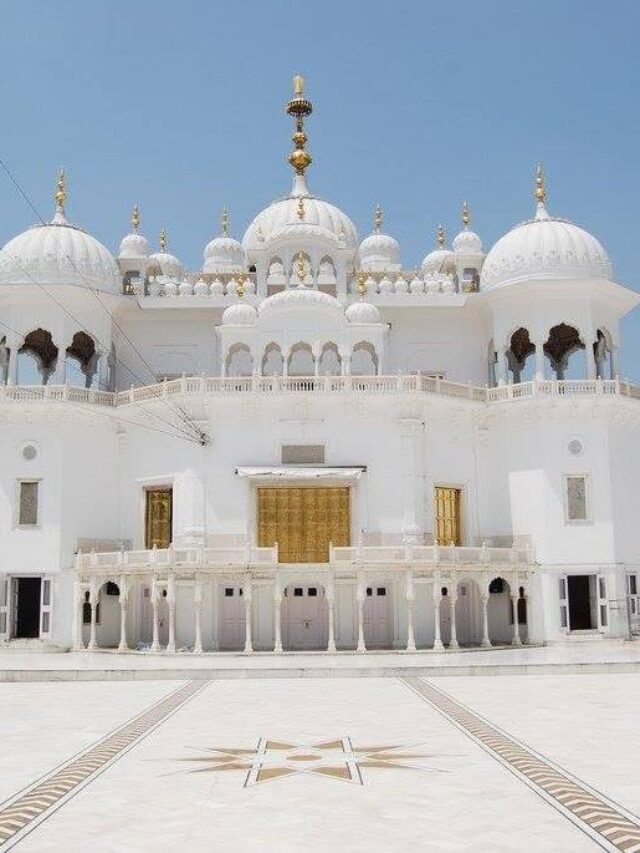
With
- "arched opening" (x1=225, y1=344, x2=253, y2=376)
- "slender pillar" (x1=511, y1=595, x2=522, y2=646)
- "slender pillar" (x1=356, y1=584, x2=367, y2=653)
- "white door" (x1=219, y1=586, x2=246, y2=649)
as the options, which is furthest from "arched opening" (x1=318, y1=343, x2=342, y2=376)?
"slender pillar" (x1=511, y1=595, x2=522, y2=646)

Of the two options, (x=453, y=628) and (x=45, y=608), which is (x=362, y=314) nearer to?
(x=453, y=628)

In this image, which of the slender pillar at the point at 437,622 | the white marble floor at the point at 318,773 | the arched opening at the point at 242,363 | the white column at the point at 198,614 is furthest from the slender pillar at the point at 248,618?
the white marble floor at the point at 318,773

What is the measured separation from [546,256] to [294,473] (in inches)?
493

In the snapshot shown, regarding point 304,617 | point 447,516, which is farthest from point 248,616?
point 447,516

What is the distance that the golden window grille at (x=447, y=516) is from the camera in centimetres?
3381

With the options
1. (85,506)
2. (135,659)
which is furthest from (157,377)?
(135,659)

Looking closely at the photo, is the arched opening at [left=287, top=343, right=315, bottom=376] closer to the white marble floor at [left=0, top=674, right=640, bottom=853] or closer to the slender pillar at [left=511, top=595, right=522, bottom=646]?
the slender pillar at [left=511, top=595, right=522, bottom=646]

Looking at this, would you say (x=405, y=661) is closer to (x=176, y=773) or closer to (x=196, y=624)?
(x=196, y=624)

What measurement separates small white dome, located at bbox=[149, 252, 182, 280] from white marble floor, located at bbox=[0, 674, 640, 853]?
26.6 m

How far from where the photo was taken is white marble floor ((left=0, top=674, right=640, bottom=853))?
742cm

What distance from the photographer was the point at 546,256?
119 ft

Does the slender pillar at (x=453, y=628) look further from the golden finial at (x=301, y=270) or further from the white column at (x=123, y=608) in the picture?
the golden finial at (x=301, y=270)

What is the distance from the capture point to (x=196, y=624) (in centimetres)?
2992

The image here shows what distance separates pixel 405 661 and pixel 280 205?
76.5 feet
